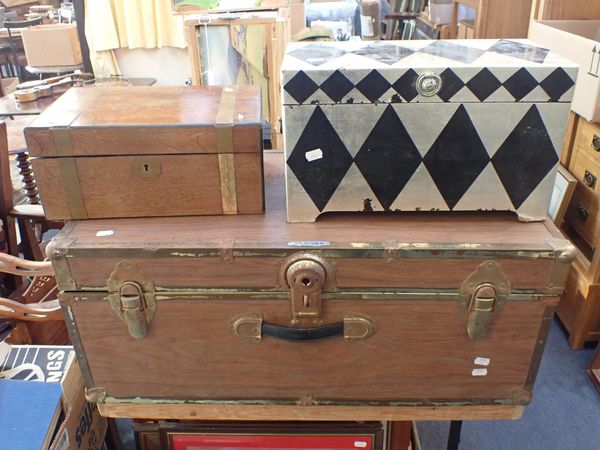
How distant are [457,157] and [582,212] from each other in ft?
4.40

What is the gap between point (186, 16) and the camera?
251cm

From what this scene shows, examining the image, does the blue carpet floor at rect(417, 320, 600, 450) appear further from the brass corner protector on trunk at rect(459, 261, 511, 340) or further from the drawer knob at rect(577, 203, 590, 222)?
the brass corner protector on trunk at rect(459, 261, 511, 340)

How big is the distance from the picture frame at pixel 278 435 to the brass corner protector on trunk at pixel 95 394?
242mm

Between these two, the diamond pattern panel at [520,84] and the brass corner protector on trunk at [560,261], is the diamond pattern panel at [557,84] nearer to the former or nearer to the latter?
the diamond pattern panel at [520,84]

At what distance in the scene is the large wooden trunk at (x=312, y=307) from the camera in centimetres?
95

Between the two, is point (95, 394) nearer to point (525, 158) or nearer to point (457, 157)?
point (457, 157)

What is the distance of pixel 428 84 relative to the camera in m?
0.90

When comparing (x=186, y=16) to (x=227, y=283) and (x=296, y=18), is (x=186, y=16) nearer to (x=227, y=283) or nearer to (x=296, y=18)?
(x=296, y=18)

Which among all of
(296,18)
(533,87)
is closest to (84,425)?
(533,87)

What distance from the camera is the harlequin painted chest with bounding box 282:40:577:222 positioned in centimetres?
90

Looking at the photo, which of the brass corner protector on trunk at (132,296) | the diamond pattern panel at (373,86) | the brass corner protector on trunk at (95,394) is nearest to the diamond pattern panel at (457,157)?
the diamond pattern panel at (373,86)

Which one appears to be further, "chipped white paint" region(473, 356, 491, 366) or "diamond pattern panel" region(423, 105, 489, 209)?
"chipped white paint" region(473, 356, 491, 366)

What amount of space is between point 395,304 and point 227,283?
31 centimetres

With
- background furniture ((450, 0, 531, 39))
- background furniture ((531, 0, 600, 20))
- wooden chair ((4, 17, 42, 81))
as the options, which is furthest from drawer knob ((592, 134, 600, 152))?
wooden chair ((4, 17, 42, 81))
